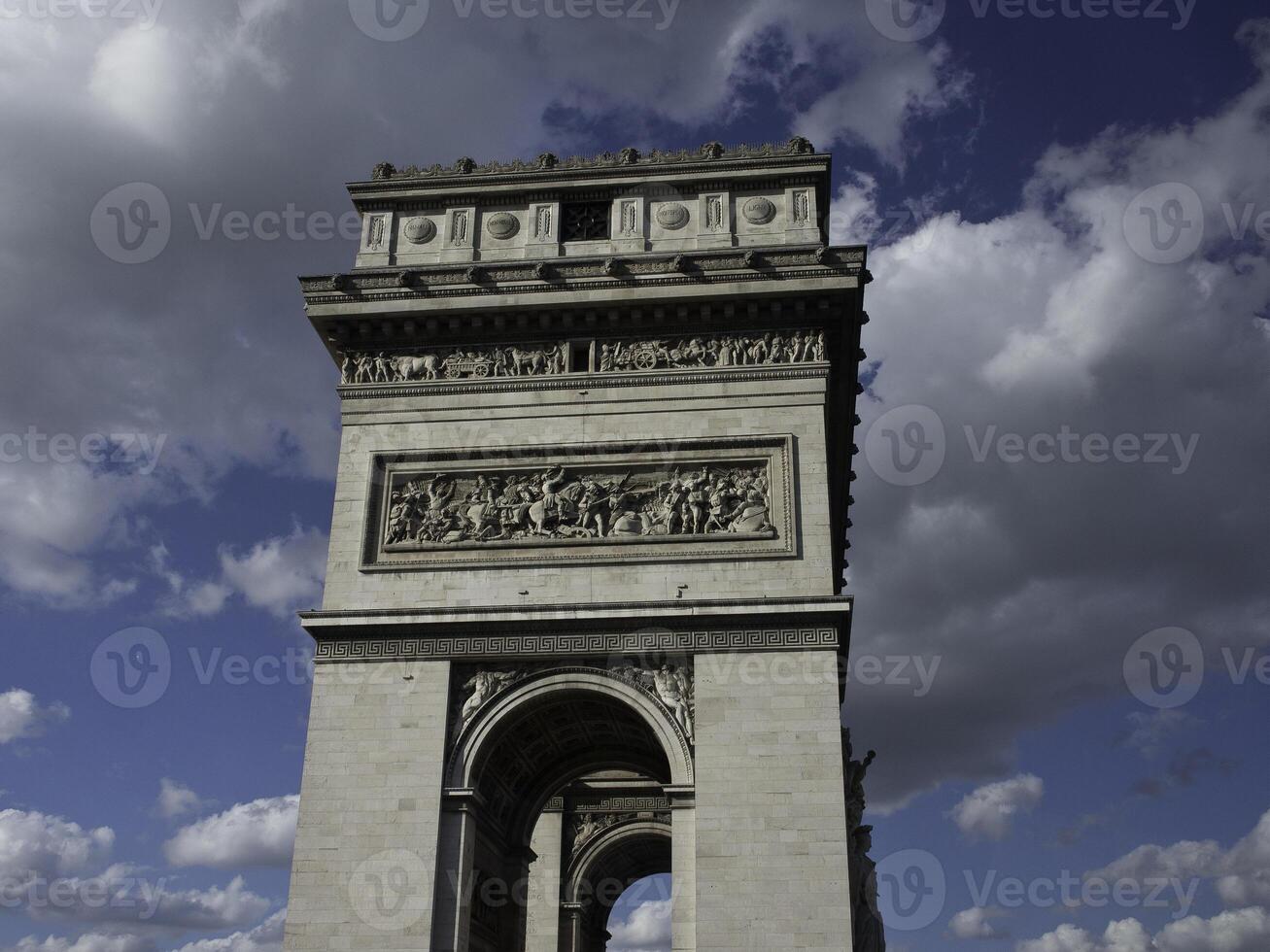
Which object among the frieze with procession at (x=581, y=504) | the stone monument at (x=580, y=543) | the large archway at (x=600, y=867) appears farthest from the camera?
the large archway at (x=600, y=867)

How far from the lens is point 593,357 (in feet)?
75.8

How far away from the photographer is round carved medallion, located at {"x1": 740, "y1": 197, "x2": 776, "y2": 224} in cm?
2414

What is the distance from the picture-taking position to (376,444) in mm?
22703

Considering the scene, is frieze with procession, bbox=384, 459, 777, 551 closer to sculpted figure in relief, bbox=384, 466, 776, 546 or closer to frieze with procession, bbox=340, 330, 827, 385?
sculpted figure in relief, bbox=384, 466, 776, 546

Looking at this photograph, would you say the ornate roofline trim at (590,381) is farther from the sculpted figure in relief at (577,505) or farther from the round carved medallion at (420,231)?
the round carved medallion at (420,231)

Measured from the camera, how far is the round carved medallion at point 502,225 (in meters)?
24.6

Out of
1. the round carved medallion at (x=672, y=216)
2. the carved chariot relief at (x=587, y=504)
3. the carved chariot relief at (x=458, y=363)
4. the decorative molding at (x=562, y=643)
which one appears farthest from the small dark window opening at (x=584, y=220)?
the decorative molding at (x=562, y=643)

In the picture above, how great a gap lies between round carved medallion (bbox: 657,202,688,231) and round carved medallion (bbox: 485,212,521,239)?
2825 mm

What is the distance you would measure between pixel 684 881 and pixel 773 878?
1408mm

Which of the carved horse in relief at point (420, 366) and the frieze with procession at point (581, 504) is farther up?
the carved horse in relief at point (420, 366)

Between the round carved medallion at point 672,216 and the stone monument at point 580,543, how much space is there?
0.11 feet

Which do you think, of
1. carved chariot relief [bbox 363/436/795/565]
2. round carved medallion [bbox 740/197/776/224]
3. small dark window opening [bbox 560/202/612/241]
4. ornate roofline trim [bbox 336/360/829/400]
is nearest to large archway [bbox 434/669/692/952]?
carved chariot relief [bbox 363/436/795/565]

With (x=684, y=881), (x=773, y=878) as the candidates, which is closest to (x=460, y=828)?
(x=684, y=881)

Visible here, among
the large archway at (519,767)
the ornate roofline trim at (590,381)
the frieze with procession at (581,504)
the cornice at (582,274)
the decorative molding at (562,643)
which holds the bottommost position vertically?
the large archway at (519,767)
